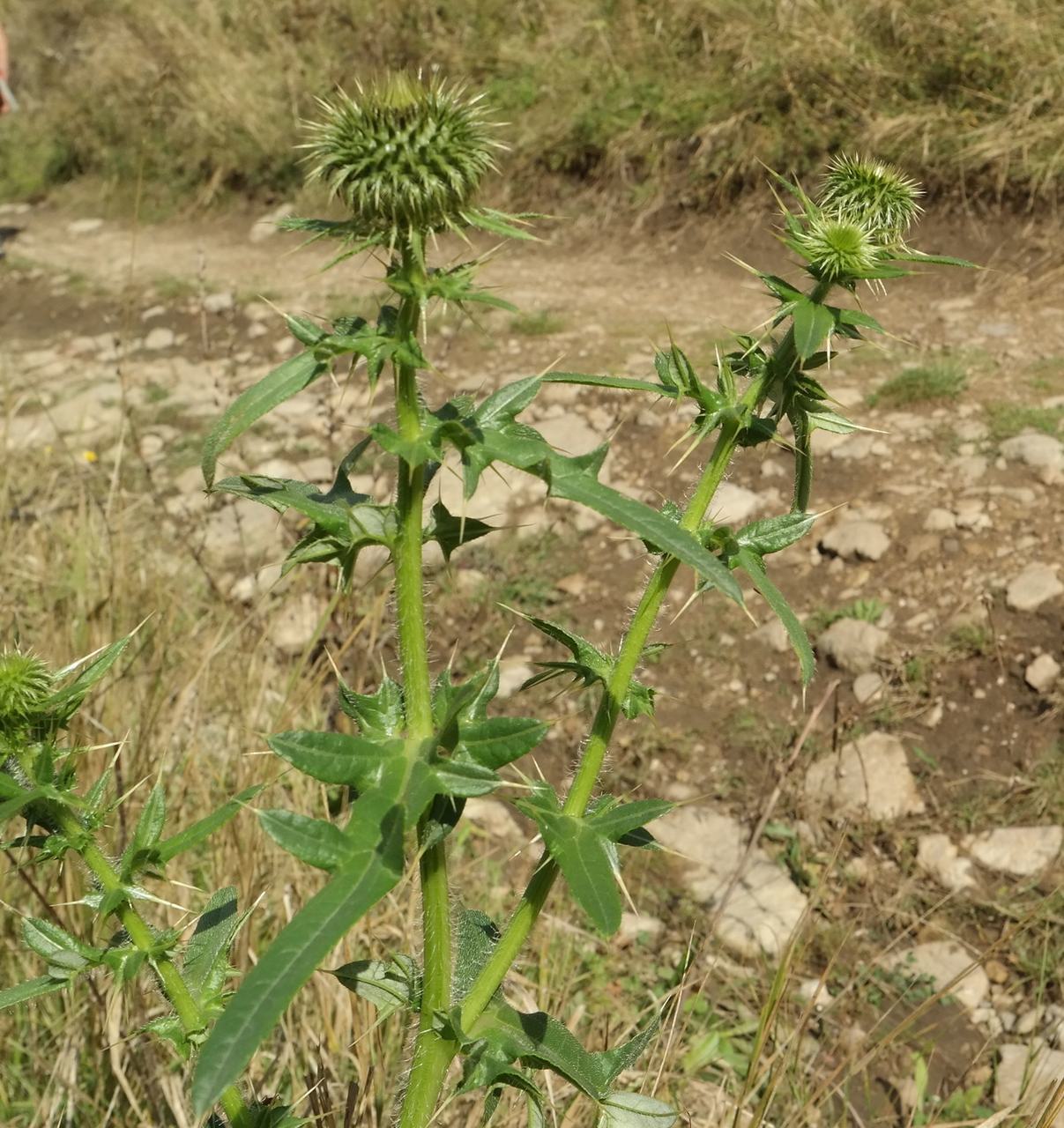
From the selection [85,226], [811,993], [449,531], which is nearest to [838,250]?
[449,531]

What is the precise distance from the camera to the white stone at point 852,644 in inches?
146

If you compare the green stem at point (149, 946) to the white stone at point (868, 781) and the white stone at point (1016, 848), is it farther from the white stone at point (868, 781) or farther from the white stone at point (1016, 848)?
the white stone at point (1016, 848)

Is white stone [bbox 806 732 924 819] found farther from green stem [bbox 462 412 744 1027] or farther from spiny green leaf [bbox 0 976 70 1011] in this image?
spiny green leaf [bbox 0 976 70 1011]

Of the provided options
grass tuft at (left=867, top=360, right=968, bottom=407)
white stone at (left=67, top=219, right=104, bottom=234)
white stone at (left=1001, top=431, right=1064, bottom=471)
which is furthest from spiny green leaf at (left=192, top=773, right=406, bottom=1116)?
white stone at (left=67, top=219, right=104, bottom=234)

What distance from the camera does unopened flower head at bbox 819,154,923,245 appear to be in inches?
57.1

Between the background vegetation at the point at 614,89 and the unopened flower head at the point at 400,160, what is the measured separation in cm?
258

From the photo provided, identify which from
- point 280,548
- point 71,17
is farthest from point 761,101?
point 71,17

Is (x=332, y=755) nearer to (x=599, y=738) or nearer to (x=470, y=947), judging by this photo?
(x=599, y=738)

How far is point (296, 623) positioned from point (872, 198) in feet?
9.60

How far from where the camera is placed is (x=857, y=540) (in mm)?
4113

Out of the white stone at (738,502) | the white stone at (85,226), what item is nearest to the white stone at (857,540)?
the white stone at (738,502)

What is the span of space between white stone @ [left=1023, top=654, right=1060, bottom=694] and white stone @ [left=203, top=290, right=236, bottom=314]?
16.1 ft

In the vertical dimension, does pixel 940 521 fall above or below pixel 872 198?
below

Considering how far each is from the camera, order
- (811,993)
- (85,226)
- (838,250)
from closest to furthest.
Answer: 1. (838,250)
2. (811,993)
3. (85,226)
